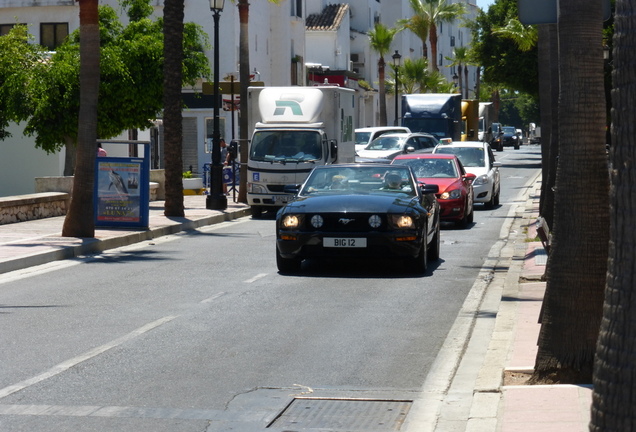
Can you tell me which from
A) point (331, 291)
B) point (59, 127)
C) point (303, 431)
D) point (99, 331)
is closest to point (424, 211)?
point (331, 291)

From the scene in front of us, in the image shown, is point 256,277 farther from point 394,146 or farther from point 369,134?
point 369,134

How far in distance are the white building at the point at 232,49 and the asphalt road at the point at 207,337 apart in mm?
14819

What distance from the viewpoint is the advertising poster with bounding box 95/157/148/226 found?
69.2ft

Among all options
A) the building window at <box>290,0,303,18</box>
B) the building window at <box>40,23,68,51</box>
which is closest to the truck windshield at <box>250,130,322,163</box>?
the building window at <box>40,23,68,51</box>

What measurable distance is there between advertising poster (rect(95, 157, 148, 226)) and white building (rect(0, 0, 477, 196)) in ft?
35.9

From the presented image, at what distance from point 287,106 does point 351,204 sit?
44.4 ft

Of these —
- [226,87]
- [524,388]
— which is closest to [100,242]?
[524,388]

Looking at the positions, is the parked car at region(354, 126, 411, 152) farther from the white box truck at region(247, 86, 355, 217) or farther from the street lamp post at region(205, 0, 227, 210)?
the street lamp post at region(205, 0, 227, 210)

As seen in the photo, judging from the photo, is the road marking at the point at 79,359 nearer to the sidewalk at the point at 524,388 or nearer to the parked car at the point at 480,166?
the sidewalk at the point at 524,388

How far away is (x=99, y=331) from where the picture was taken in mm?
10688

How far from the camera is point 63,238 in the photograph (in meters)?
19.4

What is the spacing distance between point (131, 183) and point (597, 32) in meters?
14.2

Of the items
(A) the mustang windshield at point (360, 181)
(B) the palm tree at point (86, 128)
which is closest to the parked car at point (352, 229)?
(A) the mustang windshield at point (360, 181)

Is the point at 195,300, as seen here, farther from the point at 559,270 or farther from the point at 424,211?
the point at 559,270
